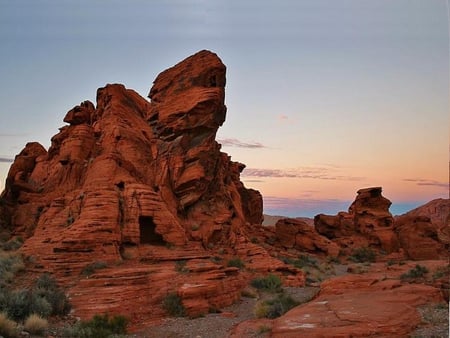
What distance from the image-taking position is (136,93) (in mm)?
37906

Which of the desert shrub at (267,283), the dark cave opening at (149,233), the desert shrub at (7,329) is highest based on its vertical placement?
the dark cave opening at (149,233)

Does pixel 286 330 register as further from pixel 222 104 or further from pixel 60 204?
pixel 222 104

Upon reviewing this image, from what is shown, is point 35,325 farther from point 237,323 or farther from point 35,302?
point 237,323

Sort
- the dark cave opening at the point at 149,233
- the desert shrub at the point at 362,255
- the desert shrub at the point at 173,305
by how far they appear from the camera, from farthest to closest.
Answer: the desert shrub at the point at 362,255, the dark cave opening at the point at 149,233, the desert shrub at the point at 173,305

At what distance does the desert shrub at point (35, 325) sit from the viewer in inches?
500

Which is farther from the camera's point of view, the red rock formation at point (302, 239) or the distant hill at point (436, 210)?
the distant hill at point (436, 210)

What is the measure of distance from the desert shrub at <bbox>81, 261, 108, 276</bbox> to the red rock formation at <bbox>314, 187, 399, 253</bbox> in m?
35.6

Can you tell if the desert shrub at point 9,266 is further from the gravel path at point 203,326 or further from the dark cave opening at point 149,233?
the dark cave opening at point 149,233

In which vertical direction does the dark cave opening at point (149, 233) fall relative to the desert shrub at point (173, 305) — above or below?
above

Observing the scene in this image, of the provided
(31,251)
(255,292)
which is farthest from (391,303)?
(31,251)

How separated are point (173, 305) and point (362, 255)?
33.0m

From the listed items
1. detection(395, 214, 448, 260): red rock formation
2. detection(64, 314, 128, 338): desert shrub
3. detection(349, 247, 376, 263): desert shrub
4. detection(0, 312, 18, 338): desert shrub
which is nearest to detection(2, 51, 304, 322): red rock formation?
detection(64, 314, 128, 338): desert shrub

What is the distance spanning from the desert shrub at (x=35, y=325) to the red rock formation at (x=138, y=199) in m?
2.60

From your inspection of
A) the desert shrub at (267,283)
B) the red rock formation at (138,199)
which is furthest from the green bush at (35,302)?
the desert shrub at (267,283)
